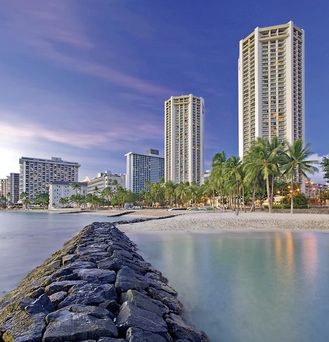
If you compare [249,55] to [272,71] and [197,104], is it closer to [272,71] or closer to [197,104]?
[272,71]

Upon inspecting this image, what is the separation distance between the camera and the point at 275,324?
18.9 ft

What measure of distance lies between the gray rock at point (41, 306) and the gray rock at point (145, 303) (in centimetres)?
136

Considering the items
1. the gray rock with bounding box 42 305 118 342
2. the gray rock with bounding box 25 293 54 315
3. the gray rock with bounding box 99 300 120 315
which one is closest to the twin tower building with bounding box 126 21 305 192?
the gray rock with bounding box 99 300 120 315

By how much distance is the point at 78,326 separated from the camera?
4266 millimetres

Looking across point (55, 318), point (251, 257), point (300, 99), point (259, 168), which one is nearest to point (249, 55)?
point (300, 99)

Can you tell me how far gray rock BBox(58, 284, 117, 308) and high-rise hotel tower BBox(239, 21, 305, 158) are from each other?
10654 cm

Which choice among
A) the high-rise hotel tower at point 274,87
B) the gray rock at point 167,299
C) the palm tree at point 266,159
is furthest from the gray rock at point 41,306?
the high-rise hotel tower at point 274,87

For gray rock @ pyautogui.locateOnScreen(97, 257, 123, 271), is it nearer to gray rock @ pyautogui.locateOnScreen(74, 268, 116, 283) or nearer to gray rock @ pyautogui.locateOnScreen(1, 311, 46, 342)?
gray rock @ pyautogui.locateOnScreen(74, 268, 116, 283)

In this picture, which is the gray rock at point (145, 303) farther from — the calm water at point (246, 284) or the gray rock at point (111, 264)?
the gray rock at point (111, 264)

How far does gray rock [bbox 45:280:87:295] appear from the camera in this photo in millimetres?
6277

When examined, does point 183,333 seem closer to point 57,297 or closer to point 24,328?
point 24,328

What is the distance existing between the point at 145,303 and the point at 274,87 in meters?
118

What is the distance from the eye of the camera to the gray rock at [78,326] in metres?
4.05

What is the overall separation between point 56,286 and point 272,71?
120 metres
